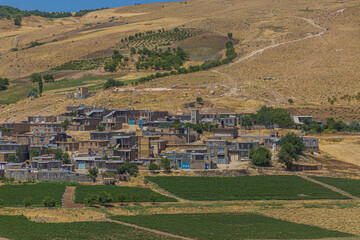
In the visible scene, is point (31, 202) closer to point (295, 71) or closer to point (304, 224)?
point (304, 224)

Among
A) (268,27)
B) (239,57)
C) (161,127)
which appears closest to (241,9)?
(268,27)

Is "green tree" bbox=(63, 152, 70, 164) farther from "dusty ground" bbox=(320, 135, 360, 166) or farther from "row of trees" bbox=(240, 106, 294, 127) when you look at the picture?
"dusty ground" bbox=(320, 135, 360, 166)

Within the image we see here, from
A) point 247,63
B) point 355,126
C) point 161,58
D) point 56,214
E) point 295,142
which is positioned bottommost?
point 56,214

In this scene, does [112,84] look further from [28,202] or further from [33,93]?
[28,202]

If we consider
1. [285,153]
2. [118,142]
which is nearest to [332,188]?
[285,153]

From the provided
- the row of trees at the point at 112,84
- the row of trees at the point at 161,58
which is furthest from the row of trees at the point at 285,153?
the row of trees at the point at 161,58
